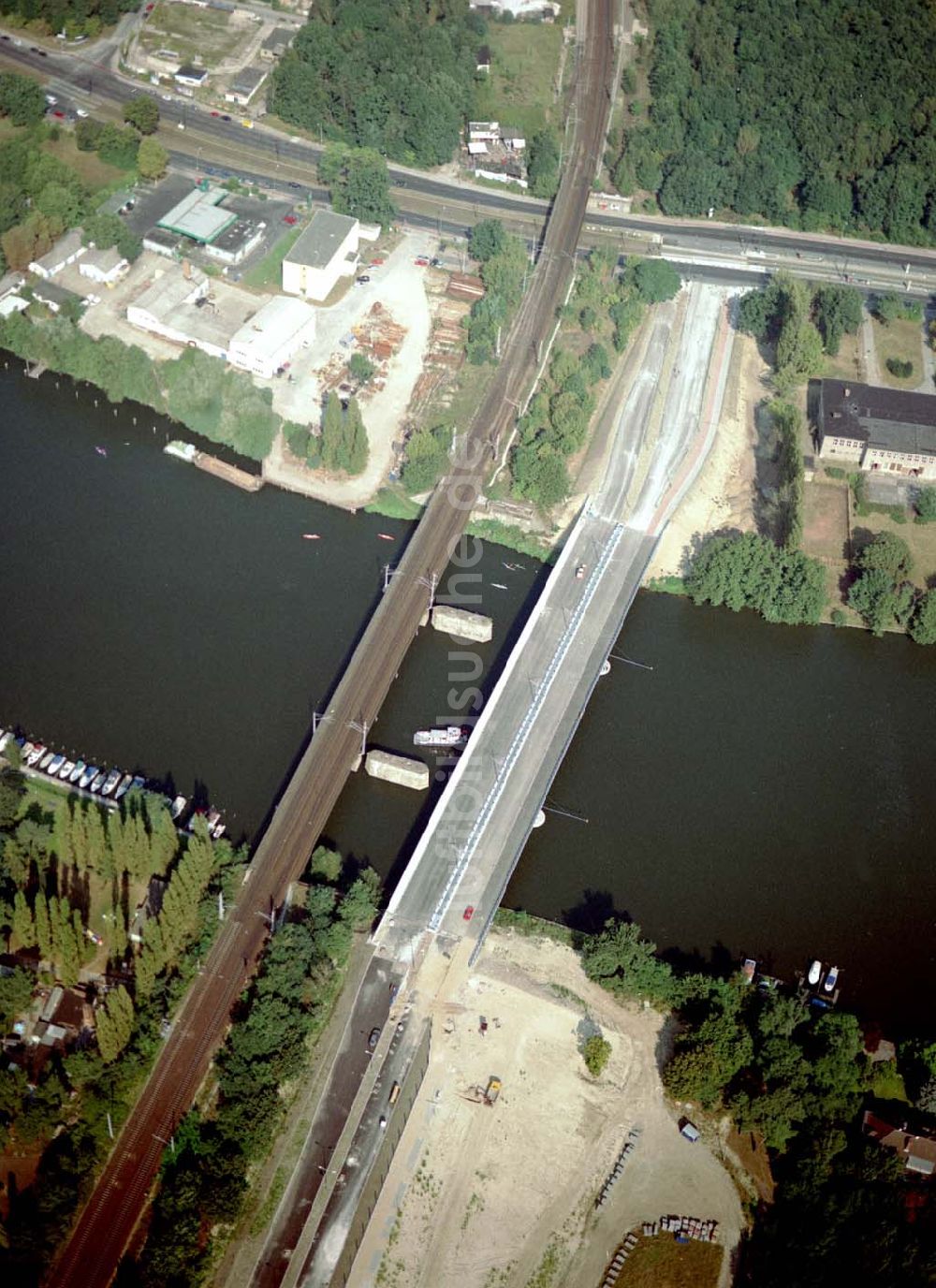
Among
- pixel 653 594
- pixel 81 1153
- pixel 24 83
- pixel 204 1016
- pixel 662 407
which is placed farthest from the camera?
pixel 24 83

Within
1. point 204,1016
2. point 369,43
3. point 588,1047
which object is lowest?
point 204,1016

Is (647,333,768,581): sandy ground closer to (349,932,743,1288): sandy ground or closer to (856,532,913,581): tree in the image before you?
(856,532,913,581): tree

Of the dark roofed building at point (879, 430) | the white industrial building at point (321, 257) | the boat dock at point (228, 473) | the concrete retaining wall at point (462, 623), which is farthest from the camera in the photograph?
the white industrial building at point (321, 257)

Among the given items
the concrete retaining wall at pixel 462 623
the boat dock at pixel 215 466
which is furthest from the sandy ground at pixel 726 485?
the boat dock at pixel 215 466

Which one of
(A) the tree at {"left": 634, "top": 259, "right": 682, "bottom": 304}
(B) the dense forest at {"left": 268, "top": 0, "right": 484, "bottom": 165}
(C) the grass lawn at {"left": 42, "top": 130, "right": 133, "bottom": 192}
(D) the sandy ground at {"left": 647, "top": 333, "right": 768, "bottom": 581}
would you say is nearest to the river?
(D) the sandy ground at {"left": 647, "top": 333, "right": 768, "bottom": 581}

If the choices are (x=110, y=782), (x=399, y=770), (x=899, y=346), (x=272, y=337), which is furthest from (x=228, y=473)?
(x=899, y=346)

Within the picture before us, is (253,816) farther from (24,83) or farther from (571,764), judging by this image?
(24,83)

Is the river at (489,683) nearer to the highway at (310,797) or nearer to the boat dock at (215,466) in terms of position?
the boat dock at (215,466)

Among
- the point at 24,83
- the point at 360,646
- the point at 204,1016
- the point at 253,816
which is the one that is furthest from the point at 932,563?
the point at 24,83
